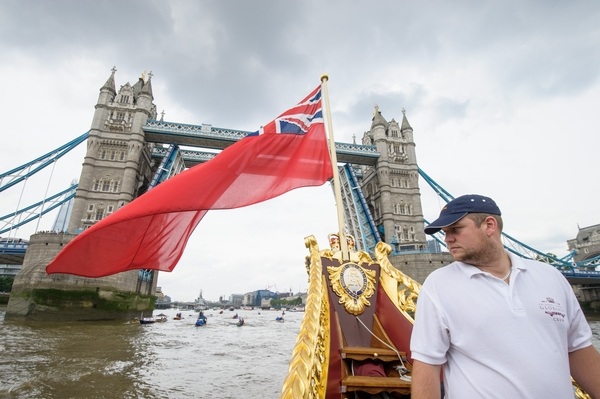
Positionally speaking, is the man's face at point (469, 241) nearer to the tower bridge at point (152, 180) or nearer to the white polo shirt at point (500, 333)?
the white polo shirt at point (500, 333)

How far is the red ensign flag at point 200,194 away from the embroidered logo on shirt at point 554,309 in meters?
3.42

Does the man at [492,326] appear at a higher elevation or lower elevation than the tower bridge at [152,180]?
lower

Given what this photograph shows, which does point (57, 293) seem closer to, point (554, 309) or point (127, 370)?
point (127, 370)

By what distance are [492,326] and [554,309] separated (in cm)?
34

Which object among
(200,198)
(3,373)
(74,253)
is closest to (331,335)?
(200,198)

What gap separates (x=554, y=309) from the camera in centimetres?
141

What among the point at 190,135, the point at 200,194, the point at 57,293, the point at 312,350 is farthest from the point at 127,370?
the point at 190,135

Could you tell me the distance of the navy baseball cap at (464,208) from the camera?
159cm

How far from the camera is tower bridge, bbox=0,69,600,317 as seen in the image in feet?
73.5

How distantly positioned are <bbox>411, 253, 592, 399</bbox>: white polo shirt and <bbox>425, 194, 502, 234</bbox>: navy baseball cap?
253 mm

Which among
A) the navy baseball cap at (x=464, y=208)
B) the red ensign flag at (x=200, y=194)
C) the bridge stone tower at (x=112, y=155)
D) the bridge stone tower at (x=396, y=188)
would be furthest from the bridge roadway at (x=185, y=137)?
the navy baseball cap at (x=464, y=208)

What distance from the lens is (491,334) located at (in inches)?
52.4

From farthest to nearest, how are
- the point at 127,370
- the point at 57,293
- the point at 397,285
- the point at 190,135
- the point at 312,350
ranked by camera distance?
the point at 190,135
the point at 57,293
the point at 127,370
the point at 397,285
the point at 312,350

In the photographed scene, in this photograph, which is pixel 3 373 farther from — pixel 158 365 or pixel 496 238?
pixel 496 238
